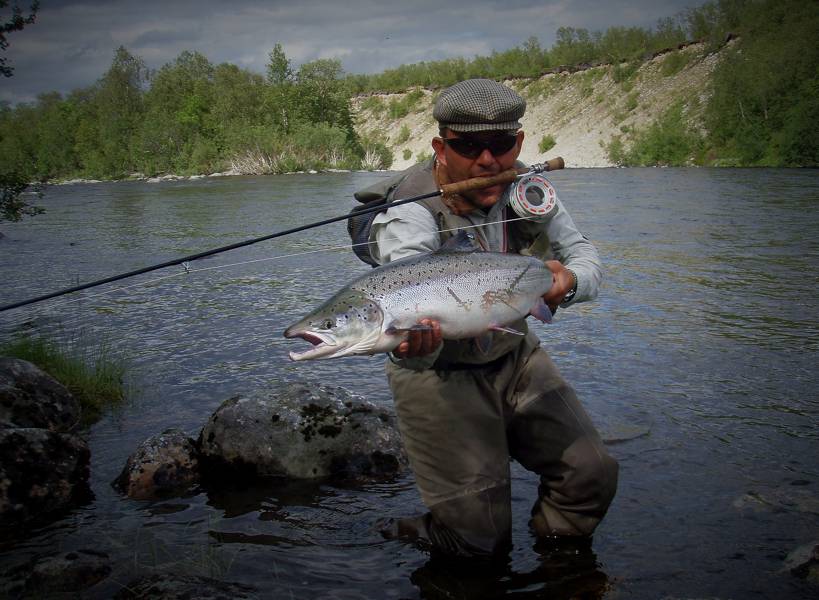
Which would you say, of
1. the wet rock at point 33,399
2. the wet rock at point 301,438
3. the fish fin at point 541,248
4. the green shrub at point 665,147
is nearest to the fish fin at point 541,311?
the fish fin at point 541,248

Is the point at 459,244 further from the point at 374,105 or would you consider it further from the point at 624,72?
the point at 374,105

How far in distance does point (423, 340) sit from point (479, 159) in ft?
3.47

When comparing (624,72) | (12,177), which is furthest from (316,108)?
(12,177)

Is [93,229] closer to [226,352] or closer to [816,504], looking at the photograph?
[226,352]

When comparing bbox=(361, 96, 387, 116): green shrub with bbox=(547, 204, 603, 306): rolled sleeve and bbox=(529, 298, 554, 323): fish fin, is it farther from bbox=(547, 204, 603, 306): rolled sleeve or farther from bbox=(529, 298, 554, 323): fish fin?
bbox=(529, 298, 554, 323): fish fin

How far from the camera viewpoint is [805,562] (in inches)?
145

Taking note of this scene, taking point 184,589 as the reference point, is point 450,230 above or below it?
above

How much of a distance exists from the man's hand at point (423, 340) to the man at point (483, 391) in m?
0.33

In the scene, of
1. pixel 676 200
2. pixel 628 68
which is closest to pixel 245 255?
pixel 676 200

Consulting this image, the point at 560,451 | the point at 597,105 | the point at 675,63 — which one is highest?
the point at 675,63

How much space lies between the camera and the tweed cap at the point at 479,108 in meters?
3.50

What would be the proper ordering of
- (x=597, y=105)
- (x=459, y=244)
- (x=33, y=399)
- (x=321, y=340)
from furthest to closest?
(x=597, y=105) < (x=33, y=399) < (x=459, y=244) < (x=321, y=340)

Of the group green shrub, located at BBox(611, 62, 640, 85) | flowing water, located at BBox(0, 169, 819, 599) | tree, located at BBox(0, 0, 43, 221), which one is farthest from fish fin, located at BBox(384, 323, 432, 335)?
green shrub, located at BBox(611, 62, 640, 85)

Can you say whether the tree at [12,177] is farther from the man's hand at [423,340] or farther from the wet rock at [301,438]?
the man's hand at [423,340]
